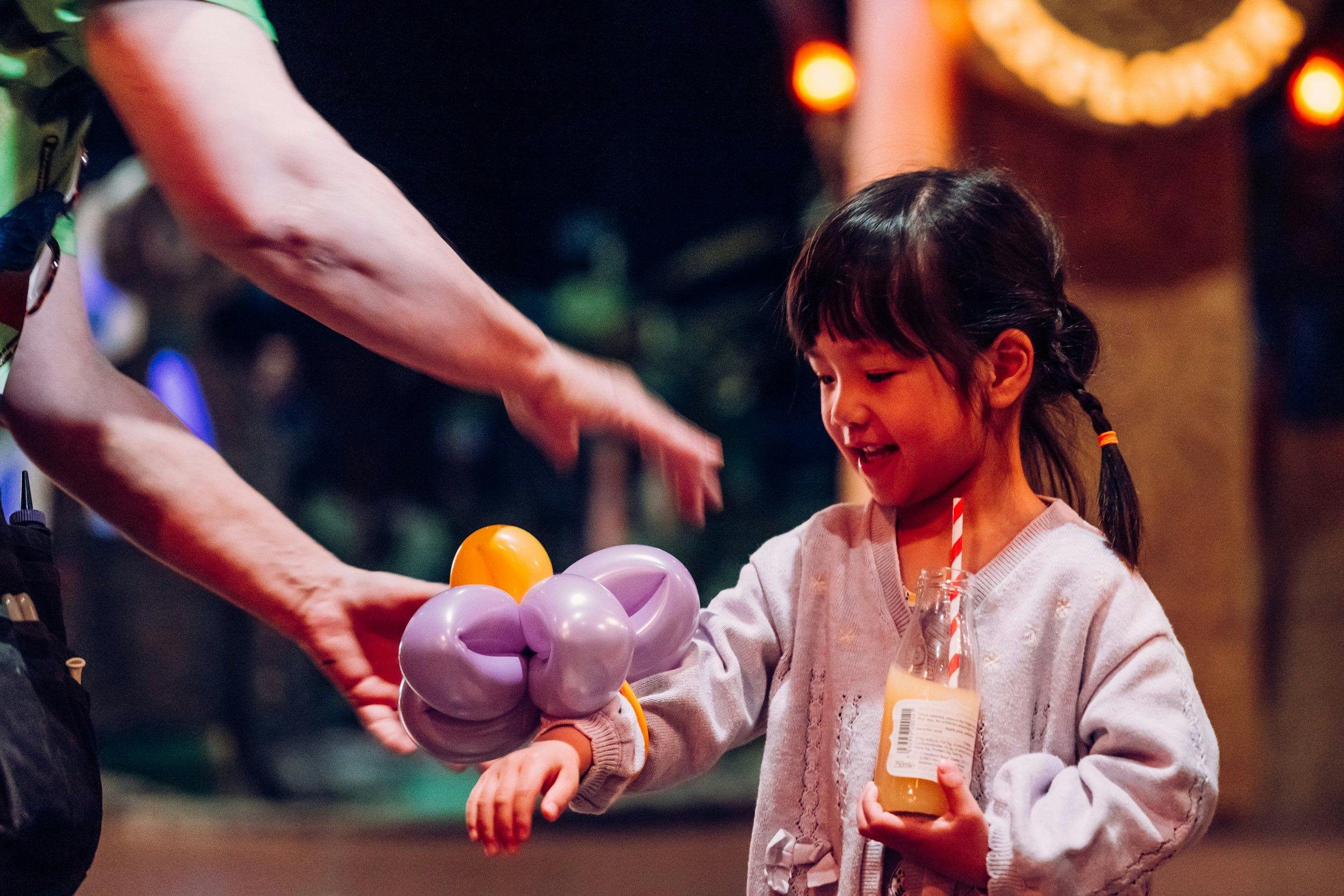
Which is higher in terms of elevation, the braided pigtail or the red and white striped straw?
the braided pigtail

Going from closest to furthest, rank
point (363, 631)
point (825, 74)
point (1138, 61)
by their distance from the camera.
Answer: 1. point (363, 631)
2. point (1138, 61)
3. point (825, 74)

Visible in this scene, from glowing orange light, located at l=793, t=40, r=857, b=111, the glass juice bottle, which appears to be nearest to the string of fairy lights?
glowing orange light, located at l=793, t=40, r=857, b=111

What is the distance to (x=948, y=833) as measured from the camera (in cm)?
82

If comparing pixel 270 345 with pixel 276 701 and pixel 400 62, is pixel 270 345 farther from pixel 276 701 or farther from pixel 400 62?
pixel 400 62

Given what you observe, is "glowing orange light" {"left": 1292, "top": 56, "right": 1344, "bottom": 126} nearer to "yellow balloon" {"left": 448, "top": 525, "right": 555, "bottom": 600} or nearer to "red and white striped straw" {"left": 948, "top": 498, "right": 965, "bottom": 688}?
"red and white striped straw" {"left": 948, "top": 498, "right": 965, "bottom": 688}

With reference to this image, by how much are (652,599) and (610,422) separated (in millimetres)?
159

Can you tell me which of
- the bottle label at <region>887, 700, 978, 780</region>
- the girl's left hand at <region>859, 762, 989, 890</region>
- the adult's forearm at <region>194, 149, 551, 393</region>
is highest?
the adult's forearm at <region>194, 149, 551, 393</region>

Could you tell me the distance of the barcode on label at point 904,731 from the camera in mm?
839

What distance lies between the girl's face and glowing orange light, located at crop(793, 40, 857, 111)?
1870mm

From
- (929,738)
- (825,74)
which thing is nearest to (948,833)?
(929,738)

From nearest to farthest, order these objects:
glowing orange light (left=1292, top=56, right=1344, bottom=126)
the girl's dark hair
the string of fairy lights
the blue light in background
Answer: the girl's dark hair, the blue light in background, the string of fairy lights, glowing orange light (left=1292, top=56, right=1344, bottom=126)

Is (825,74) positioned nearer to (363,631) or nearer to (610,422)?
(610,422)

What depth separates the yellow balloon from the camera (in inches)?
37.1

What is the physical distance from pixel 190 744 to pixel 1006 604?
3.17 meters
